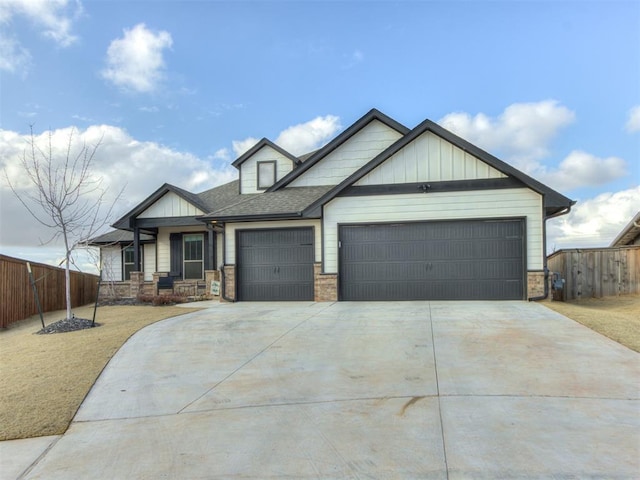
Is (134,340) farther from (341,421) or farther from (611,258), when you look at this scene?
(611,258)

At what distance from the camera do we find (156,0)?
11.1 m

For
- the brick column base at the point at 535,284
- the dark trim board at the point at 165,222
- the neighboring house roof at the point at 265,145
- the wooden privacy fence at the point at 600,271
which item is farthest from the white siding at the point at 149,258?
the wooden privacy fence at the point at 600,271

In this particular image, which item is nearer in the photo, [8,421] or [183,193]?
[8,421]

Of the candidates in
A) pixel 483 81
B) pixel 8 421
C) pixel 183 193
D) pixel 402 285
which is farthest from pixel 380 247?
pixel 8 421

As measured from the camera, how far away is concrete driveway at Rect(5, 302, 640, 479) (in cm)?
331

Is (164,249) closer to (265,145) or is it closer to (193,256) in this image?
(193,256)

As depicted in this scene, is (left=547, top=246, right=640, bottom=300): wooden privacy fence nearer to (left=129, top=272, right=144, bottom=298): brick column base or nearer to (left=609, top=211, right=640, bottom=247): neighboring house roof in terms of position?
(left=609, top=211, right=640, bottom=247): neighboring house roof

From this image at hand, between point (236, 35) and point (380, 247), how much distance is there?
7.52 m

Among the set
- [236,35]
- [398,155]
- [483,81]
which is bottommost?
[398,155]

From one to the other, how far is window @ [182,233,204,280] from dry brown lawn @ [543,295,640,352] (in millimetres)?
12720

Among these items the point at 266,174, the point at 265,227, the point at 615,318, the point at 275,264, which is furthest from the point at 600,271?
the point at 266,174

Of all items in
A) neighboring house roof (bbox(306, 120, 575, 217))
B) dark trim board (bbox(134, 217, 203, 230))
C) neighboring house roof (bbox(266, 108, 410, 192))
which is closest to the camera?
neighboring house roof (bbox(306, 120, 575, 217))

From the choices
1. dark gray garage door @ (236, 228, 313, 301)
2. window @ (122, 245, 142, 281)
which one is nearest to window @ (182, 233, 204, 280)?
window @ (122, 245, 142, 281)

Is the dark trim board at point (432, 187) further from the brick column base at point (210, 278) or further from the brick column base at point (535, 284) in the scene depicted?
the brick column base at point (210, 278)
